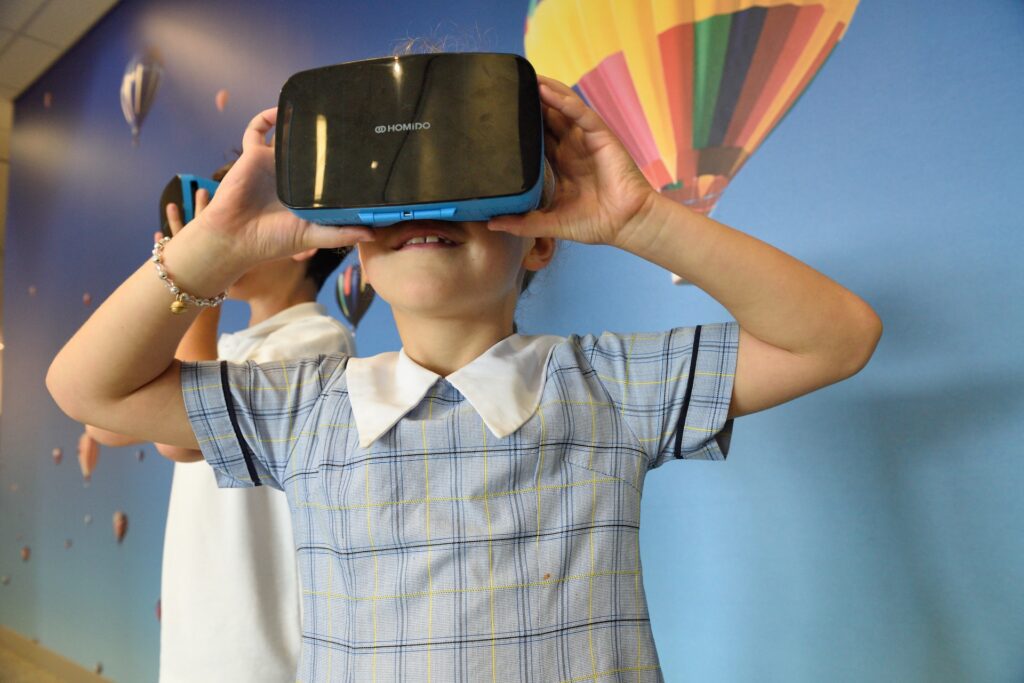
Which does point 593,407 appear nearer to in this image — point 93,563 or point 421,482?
point 421,482

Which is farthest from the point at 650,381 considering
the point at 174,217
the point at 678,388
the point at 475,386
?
the point at 174,217

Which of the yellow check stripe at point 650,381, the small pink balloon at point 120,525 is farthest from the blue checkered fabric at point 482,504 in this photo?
the small pink balloon at point 120,525

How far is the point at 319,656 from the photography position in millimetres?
525

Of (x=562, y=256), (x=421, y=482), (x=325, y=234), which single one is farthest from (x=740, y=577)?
(x=325, y=234)

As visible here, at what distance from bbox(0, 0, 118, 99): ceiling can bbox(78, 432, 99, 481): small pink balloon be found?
113cm

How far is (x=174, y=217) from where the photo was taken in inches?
27.5

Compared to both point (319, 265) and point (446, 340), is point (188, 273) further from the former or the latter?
point (319, 265)

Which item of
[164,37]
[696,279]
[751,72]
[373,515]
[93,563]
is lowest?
[93,563]

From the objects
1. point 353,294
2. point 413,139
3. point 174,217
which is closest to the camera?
point 413,139

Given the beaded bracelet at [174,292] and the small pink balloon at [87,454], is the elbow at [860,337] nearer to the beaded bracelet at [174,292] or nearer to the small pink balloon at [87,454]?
the beaded bracelet at [174,292]

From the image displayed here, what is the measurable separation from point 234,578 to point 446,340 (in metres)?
0.40

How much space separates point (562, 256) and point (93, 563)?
1.73 m

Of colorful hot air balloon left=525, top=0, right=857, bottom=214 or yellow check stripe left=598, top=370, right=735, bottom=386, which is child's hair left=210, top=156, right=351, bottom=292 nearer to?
colorful hot air balloon left=525, top=0, right=857, bottom=214

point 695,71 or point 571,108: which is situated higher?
point 695,71
